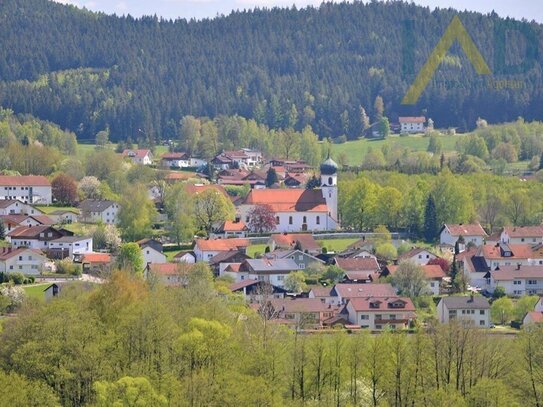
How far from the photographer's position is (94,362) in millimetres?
41344

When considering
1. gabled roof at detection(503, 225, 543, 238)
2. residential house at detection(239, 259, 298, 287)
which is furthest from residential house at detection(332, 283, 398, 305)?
gabled roof at detection(503, 225, 543, 238)

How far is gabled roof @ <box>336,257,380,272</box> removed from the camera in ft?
211

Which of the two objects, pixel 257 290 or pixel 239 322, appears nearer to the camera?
pixel 239 322

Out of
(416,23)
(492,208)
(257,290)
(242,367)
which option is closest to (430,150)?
(492,208)

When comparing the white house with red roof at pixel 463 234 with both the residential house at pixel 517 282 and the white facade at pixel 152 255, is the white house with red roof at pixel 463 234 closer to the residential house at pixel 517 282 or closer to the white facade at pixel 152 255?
the residential house at pixel 517 282

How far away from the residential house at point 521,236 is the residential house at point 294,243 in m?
8.21

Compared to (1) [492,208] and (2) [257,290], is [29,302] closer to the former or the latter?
(2) [257,290]

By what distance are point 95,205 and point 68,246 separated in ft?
34.7

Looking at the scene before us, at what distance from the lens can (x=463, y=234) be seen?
7275cm

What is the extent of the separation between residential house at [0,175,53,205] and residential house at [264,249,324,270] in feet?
69.5

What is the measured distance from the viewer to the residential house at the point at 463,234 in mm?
72438

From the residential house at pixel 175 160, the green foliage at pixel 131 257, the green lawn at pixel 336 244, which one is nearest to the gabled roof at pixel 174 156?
the residential house at pixel 175 160

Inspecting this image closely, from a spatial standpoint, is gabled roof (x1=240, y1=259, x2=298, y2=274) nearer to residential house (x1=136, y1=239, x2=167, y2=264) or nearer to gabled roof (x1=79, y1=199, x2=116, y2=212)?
residential house (x1=136, y1=239, x2=167, y2=264)

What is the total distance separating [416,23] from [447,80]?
19.8 meters
